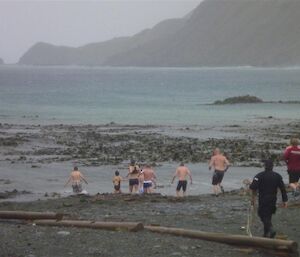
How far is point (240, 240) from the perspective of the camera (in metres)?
11.4

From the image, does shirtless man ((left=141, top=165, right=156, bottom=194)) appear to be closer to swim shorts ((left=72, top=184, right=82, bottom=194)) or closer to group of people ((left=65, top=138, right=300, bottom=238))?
group of people ((left=65, top=138, right=300, bottom=238))

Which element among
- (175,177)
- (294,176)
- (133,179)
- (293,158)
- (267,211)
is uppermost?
(293,158)

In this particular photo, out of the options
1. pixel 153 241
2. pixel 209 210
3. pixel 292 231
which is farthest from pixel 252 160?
pixel 153 241

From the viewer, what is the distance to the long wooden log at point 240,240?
1076 cm

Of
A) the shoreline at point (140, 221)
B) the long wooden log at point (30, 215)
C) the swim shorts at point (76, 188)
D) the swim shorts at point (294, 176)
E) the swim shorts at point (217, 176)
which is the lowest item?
the swim shorts at point (76, 188)

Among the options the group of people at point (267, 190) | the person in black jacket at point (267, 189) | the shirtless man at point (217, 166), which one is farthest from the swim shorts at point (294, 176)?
the person in black jacket at point (267, 189)

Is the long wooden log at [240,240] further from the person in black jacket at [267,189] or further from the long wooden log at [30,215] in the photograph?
the long wooden log at [30,215]

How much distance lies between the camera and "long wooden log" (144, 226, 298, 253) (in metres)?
10.8

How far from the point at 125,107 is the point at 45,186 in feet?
170

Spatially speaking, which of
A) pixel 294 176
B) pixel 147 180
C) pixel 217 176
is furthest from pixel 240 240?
pixel 147 180

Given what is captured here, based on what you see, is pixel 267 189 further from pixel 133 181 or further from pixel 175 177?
pixel 133 181

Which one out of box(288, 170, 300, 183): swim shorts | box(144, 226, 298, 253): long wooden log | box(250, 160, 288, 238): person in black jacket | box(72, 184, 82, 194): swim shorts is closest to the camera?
box(144, 226, 298, 253): long wooden log

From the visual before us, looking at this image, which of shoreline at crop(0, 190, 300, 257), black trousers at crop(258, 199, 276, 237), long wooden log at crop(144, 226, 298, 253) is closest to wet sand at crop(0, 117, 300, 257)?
shoreline at crop(0, 190, 300, 257)

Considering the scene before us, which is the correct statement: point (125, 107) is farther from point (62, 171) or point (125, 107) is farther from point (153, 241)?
point (153, 241)
